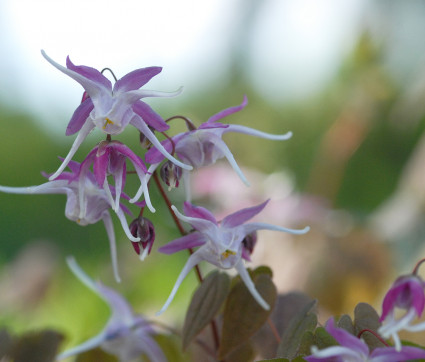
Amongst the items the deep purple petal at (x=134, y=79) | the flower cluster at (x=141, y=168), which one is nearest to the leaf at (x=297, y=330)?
the flower cluster at (x=141, y=168)

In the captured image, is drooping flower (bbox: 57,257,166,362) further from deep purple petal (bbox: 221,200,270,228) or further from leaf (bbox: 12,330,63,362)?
deep purple petal (bbox: 221,200,270,228)

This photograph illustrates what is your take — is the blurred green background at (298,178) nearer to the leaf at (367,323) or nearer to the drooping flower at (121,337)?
the drooping flower at (121,337)

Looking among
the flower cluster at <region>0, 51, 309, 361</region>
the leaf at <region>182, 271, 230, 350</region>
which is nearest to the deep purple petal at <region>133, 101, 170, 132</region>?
the flower cluster at <region>0, 51, 309, 361</region>

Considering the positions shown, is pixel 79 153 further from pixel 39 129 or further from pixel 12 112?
pixel 12 112

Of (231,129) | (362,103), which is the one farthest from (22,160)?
(231,129)

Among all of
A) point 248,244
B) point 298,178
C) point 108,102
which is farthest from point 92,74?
point 298,178
